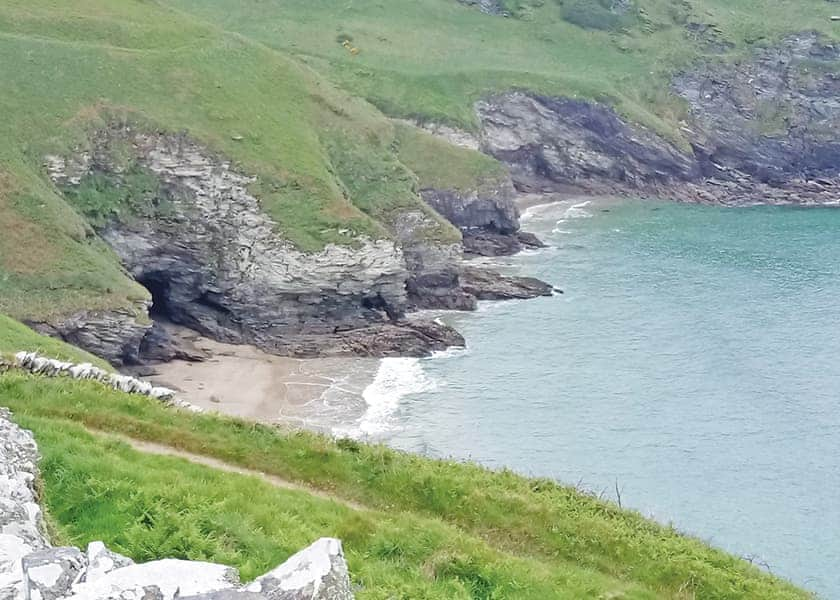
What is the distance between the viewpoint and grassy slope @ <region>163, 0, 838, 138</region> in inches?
5615

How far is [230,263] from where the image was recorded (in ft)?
265

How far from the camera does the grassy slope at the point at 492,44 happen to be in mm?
142625

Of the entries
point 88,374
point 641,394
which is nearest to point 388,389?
point 641,394

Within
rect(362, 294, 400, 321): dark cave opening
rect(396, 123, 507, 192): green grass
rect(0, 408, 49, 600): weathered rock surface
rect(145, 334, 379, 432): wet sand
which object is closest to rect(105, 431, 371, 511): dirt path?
rect(0, 408, 49, 600): weathered rock surface

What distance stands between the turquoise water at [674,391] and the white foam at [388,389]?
2.16 ft

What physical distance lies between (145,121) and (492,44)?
8745 centimetres

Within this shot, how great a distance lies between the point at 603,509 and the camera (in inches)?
948

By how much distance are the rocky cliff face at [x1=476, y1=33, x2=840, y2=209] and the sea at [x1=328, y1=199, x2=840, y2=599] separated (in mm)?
33431

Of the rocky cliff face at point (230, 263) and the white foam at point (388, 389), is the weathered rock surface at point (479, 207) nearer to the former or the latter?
the rocky cliff face at point (230, 263)

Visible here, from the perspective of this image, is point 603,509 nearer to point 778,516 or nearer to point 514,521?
point 514,521

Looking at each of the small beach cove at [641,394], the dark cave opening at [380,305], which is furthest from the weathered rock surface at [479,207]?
the dark cave opening at [380,305]

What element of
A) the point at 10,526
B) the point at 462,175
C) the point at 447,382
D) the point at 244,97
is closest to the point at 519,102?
the point at 462,175

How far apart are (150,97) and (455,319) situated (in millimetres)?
30679

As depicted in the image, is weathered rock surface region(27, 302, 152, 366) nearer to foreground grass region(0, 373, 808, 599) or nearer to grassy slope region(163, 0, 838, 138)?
foreground grass region(0, 373, 808, 599)
